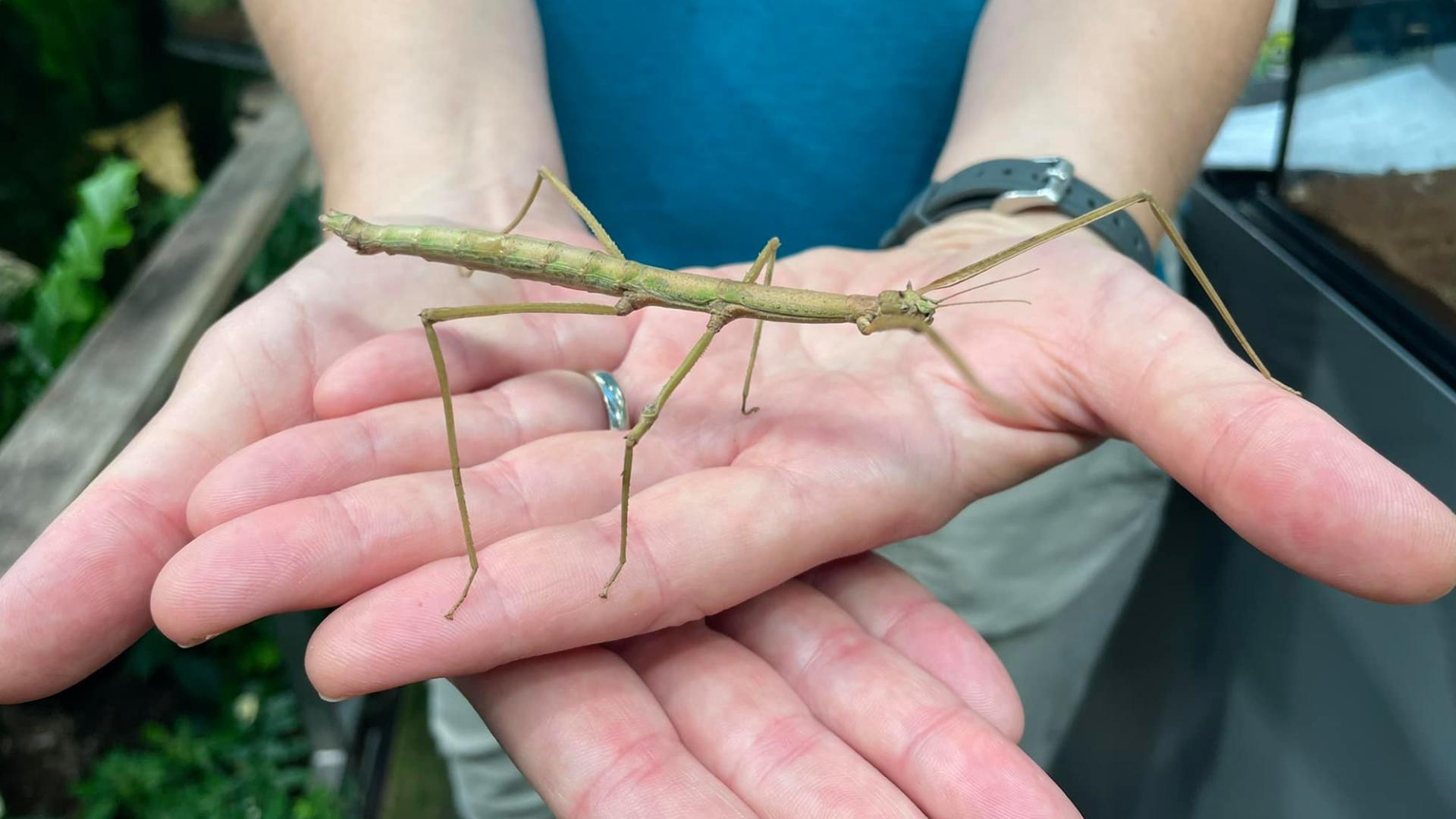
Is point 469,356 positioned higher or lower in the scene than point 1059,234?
lower

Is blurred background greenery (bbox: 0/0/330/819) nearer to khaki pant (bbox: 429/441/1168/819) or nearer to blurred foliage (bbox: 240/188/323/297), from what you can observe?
blurred foliage (bbox: 240/188/323/297)

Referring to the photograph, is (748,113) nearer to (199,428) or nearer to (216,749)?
(199,428)

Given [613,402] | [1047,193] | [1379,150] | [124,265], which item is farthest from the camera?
[124,265]

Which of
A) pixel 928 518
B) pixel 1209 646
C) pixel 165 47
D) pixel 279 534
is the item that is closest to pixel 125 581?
pixel 279 534

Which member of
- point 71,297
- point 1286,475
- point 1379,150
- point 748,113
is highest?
point 1379,150

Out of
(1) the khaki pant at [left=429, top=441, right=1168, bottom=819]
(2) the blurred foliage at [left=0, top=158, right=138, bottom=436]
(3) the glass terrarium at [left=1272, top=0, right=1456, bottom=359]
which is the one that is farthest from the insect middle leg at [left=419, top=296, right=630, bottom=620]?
(3) the glass terrarium at [left=1272, top=0, right=1456, bottom=359]

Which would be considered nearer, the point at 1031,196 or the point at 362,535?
the point at 362,535

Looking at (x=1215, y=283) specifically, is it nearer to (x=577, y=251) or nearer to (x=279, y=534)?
(x=577, y=251)

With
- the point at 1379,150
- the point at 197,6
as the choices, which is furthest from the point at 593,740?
the point at 197,6
